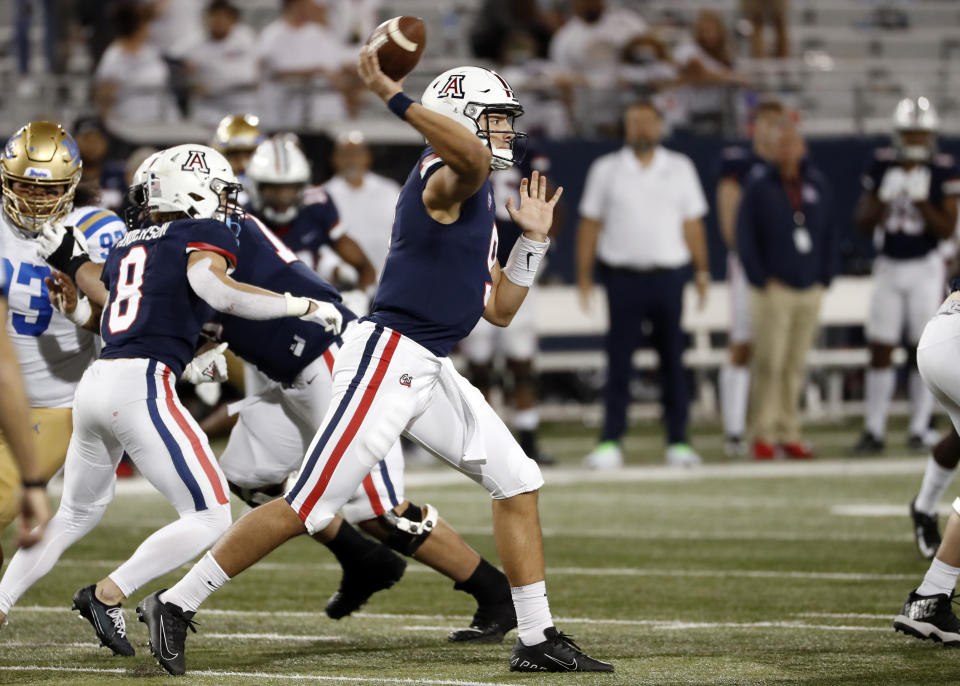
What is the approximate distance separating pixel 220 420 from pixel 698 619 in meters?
4.00

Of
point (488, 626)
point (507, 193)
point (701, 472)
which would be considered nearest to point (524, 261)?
point (488, 626)

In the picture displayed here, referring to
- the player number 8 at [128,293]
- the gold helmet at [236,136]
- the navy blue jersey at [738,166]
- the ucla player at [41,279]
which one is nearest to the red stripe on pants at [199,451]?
the player number 8 at [128,293]

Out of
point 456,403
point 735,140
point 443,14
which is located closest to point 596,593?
point 456,403

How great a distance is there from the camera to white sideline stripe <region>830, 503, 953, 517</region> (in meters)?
8.59

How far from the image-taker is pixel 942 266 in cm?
1119

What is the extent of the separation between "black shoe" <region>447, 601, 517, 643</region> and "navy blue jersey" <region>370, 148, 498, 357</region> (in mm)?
1064

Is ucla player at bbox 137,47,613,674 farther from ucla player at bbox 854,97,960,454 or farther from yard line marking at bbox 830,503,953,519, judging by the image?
ucla player at bbox 854,97,960,454

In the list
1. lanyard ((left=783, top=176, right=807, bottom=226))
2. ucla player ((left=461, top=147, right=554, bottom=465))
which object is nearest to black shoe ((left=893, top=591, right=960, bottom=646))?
ucla player ((left=461, top=147, right=554, bottom=465))

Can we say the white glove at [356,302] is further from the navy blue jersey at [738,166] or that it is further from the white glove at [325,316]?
the navy blue jersey at [738,166]

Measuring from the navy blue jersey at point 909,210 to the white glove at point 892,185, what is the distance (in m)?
0.02

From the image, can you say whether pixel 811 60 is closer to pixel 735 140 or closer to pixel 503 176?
pixel 735 140

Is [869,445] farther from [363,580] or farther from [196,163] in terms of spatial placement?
[196,163]

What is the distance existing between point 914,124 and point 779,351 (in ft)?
5.68

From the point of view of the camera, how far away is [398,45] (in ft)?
14.9
